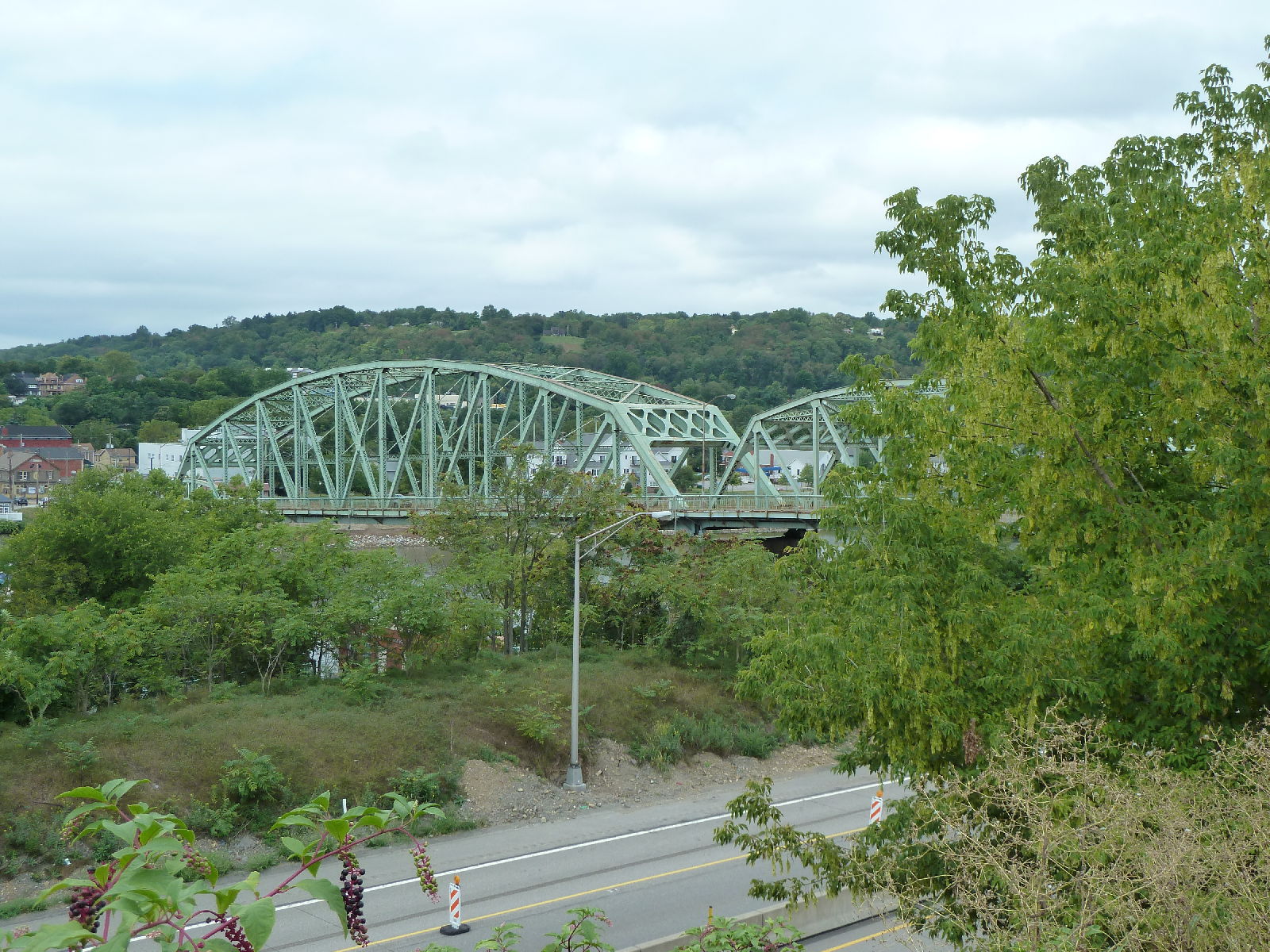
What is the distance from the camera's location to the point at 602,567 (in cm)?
3219

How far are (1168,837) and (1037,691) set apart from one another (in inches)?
140

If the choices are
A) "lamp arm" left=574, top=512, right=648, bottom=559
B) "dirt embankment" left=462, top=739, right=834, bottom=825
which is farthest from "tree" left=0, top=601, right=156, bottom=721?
"lamp arm" left=574, top=512, right=648, bottom=559

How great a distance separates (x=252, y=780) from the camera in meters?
19.8

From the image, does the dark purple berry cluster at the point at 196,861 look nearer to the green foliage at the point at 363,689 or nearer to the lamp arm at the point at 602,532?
the lamp arm at the point at 602,532

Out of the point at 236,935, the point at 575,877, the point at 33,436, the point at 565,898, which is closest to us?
the point at 236,935

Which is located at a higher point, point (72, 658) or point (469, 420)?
point (469, 420)

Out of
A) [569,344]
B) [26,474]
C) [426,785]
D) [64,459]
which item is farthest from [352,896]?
[569,344]

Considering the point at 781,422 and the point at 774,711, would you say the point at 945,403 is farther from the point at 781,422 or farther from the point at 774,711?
the point at 781,422

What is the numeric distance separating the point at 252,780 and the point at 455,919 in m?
5.65

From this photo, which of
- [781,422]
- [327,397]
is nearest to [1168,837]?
[781,422]

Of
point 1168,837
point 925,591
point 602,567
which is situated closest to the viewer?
point 1168,837

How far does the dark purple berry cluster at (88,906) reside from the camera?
2973 mm

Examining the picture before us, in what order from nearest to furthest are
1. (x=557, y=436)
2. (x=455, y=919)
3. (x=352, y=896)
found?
(x=352, y=896) → (x=455, y=919) → (x=557, y=436)

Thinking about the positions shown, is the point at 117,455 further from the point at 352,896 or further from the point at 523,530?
the point at 352,896
